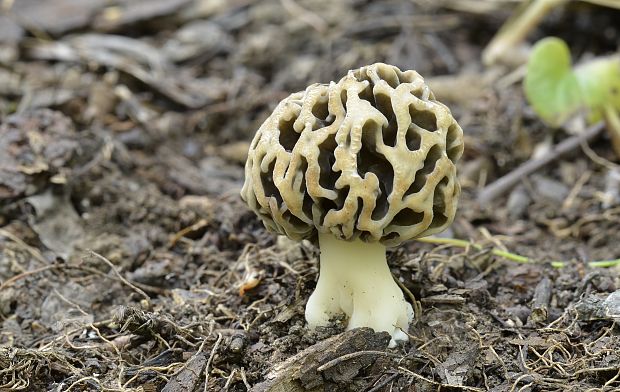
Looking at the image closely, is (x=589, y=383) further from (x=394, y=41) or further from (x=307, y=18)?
(x=307, y=18)

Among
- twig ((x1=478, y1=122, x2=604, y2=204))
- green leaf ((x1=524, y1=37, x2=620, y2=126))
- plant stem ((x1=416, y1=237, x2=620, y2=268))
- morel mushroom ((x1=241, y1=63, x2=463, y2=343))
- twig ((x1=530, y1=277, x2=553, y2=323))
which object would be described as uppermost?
morel mushroom ((x1=241, y1=63, x2=463, y2=343))

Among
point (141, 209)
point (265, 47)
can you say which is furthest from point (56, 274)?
point (265, 47)

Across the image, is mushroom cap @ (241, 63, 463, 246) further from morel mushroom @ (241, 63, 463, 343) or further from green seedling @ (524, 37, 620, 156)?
green seedling @ (524, 37, 620, 156)

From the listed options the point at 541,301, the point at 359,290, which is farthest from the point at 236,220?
the point at 541,301

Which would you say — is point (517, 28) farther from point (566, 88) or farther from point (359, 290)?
point (359, 290)

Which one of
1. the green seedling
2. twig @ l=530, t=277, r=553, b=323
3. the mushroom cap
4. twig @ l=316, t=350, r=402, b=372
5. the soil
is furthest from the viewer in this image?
the green seedling

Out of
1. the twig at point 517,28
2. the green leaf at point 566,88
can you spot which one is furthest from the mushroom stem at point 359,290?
the twig at point 517,28

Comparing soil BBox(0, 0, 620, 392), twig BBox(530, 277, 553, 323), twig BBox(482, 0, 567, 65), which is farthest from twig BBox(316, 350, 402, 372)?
twig BBox(482, 0, 567, 65)
